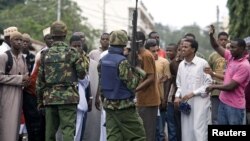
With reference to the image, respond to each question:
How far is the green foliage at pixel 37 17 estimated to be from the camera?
45.2 meters

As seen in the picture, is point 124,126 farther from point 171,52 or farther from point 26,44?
point 171,52

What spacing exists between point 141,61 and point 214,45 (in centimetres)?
118

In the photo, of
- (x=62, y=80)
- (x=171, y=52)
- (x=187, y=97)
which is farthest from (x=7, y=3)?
(x=62, y=80)

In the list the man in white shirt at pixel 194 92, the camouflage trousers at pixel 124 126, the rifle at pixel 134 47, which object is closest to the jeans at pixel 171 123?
the man in white shirt at pixel 194 92

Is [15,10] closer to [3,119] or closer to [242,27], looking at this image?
[242,27]

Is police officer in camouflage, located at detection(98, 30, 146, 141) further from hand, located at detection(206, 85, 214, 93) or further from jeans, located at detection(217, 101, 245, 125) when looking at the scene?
jeans, located at detection(217, 101, 245, 125)

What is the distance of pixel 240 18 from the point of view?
2427 centimetres

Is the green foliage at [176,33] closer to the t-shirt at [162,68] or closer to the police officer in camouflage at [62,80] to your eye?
the t-shirt at [162,68]

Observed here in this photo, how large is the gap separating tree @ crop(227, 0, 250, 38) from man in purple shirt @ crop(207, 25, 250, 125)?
49.0 feet

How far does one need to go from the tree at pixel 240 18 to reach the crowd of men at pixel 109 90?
44.0 ft

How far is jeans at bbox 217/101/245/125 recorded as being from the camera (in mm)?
8867

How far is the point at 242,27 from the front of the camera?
24219mm

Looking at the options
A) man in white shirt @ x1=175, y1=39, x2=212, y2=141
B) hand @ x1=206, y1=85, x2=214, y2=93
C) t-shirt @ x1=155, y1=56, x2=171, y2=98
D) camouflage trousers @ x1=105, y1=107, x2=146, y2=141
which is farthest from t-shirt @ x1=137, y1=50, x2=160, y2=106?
t-shirt @ x1=155, y1=56, x2=171, y2=98

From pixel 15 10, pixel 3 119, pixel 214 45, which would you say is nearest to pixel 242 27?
pixel 214 45
